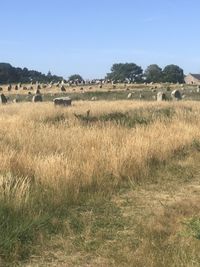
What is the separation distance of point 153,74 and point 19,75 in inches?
1063

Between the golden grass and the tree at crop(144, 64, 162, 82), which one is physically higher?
the golden grass

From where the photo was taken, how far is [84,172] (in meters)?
8.00

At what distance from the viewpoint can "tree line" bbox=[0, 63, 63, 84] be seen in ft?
347

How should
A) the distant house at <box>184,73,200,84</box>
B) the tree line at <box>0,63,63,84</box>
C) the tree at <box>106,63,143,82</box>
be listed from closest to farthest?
1. the tree line at <box>0,63,63,84</box>
2. the tree at <box>106,63,143,82</box>
3. the distant house at <box>184,73,200,84</box>

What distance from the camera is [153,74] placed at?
11150 cm

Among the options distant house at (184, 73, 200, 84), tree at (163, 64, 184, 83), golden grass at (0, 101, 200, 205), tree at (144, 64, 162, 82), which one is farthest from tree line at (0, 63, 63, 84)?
golden grass at (0, 101, 200, 205)

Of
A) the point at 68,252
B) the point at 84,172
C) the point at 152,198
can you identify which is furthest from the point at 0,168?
the point at 68,252

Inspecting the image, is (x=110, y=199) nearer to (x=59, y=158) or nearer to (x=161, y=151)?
(x=59, y=158)

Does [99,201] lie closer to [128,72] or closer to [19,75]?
[19,75]

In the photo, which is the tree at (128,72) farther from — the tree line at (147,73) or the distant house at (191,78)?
the distant house at (191,78)

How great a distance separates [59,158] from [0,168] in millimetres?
924

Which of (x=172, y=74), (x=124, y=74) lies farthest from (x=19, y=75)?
(x=172, y=74)

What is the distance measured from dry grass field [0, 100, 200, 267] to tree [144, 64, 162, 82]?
98.6 m

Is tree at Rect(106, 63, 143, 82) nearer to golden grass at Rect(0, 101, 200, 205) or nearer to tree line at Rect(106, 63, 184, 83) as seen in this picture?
tree line at Rect(106, 63, 184, 83)
